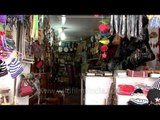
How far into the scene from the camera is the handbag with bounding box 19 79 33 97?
4.30 m

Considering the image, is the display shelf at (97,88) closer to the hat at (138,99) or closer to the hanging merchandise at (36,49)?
the hat at (138,99)

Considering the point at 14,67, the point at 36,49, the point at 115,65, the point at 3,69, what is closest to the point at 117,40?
the point at 115,65

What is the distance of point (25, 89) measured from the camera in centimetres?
436

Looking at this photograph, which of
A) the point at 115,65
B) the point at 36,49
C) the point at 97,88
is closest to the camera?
the point at 97,88

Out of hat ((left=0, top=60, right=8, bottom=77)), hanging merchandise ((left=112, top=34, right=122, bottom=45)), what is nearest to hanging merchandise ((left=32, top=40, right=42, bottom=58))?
hanging merchandise ((left=112, top=34, right=122, bottom=45))

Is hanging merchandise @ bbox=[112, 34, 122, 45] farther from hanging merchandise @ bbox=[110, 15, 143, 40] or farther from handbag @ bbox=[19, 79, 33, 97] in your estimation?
handbag @ bbox=[19, 79, 33, 97]

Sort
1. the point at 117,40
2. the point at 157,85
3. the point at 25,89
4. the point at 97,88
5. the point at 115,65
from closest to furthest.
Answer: the point at 157,85 < the point at 25,89 < the point at 97,88 < the point at 117,40 < the point at 115,65

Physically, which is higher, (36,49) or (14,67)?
(36,49)

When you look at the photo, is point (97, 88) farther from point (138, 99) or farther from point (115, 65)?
point (115, 65)

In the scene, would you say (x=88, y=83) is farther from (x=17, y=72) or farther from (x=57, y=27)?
(x=57, y=27)

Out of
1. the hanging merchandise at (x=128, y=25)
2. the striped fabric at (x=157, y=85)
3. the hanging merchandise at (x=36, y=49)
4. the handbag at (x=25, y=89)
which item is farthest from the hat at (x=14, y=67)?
the striped fabric at (x=157, y=85)

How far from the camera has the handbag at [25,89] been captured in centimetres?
430

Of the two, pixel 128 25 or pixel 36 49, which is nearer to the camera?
pixel 128 25
